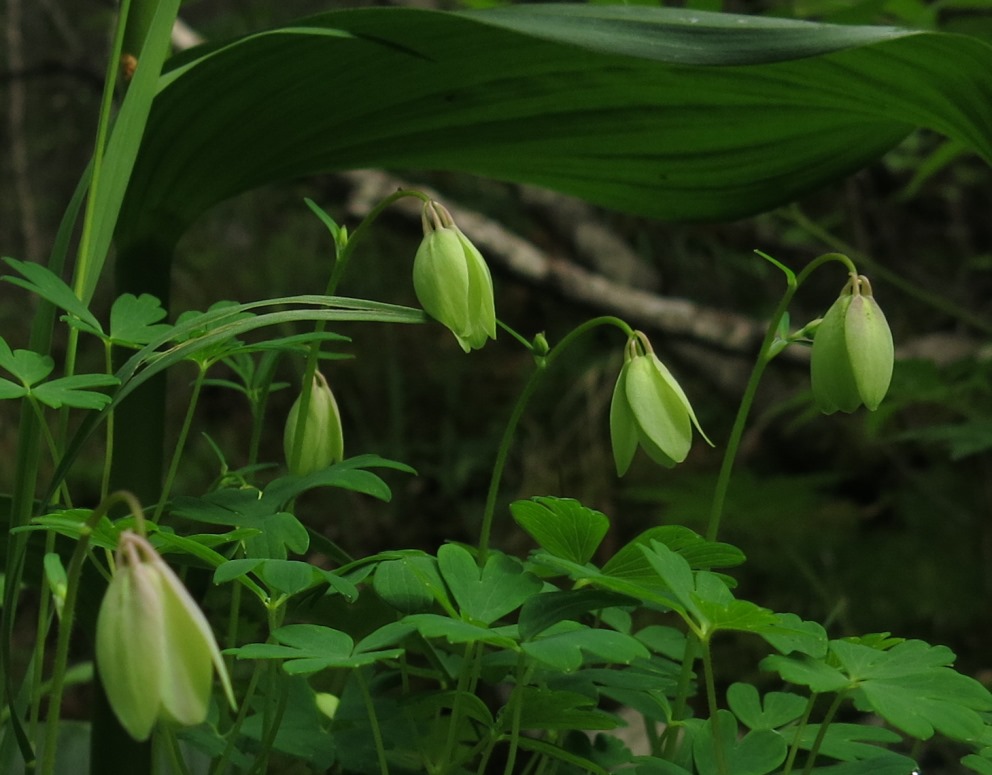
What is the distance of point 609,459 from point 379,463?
5.48ft

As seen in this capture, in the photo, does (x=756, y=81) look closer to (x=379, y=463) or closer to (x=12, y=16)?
(x=379, y=463)

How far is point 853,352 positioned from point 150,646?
42 centimetres

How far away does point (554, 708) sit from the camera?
20.1 inches

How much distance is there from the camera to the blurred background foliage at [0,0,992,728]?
5.90 feet

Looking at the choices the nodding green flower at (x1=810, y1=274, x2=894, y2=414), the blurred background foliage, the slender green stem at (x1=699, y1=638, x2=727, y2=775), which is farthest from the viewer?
the blurred background foliage

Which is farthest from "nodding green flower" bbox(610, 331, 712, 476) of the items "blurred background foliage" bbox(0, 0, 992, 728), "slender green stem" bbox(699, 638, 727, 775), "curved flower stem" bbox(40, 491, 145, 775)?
"blurred background foliage" bbox(0, 0, 992, 728)

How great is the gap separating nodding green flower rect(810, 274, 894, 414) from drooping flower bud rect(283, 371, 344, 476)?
1.01 ft

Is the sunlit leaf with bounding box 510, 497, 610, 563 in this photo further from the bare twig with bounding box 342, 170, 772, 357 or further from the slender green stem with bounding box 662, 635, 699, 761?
the bare twig with bounding box 342, 170, 772, 357

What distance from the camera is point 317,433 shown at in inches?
25.7

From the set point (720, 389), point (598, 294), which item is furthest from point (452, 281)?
point (720, 389)

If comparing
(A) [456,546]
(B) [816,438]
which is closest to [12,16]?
(B) [816,438]

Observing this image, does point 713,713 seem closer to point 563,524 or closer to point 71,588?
point 563,524

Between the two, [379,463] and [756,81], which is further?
[756,81]

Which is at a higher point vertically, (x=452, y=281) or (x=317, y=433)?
(x=452, y=281)
